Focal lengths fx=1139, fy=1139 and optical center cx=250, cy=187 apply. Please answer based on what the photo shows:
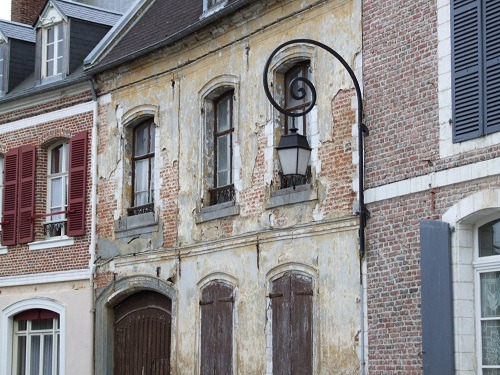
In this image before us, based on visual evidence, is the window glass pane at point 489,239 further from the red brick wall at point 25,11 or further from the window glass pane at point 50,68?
the red brick wall at point 25,11

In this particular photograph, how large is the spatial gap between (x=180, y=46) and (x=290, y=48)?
3066 mm

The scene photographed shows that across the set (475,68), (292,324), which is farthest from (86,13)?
(475,68)

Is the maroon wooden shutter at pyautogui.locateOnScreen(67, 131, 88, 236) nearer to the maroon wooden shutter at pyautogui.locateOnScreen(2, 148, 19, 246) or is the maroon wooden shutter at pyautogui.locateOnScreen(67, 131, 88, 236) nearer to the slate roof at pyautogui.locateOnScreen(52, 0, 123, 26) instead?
the maroon wooden shutter at pyautogui.locateOnScreen(2, 148, 19, 246)

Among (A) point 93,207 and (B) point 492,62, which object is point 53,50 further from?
(B) point 492,62

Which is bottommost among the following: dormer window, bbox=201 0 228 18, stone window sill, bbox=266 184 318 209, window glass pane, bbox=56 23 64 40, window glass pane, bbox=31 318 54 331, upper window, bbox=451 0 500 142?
window glass pane, bbox=31 318 54 331

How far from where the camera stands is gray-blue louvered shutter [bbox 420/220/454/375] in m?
11.9

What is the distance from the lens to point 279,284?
1497 centimetres

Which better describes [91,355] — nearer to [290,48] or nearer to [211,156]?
[211,156]

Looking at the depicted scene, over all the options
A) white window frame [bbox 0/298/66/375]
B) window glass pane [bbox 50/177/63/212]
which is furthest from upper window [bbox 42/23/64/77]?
white window frame [bbox 0/298/66/375]

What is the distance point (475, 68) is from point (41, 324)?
11039 mm

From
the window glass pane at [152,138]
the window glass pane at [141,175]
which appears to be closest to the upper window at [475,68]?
the window glass pane at [152,138]

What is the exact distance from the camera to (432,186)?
1245 centimetres

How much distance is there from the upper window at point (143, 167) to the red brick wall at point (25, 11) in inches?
283

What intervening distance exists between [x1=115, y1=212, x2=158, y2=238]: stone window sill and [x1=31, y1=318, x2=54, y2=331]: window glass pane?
2588mm
